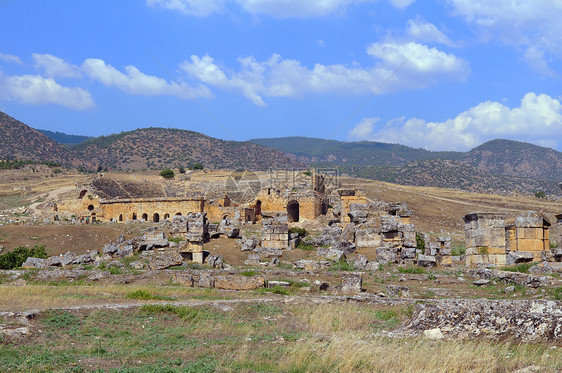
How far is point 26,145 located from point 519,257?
122444 millimetres

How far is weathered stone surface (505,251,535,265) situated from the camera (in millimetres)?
20263

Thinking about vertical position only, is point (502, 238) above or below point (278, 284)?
above

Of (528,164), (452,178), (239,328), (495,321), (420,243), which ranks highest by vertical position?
(528,164)

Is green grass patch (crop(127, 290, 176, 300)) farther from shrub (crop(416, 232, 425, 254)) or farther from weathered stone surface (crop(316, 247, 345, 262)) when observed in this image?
shrub (crop(416, 232, 425, 254))

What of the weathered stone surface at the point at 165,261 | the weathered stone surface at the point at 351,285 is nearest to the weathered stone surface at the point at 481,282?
the weathered stone surface at the point at 351,285

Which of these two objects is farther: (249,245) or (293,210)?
(293,210)

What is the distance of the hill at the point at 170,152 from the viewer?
132 meters

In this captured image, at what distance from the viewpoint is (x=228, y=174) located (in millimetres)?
79375

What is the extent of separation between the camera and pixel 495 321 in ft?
28.5

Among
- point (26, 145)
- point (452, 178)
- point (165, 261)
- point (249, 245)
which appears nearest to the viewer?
point (165, 261)

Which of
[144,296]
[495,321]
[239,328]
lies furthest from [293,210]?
[495,321]

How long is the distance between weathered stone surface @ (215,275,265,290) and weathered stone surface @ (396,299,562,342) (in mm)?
7434

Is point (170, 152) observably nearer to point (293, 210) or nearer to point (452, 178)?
point (452, 178)

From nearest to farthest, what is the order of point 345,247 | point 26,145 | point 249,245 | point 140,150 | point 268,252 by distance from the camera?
1. point 268,252
2. point 345,247
3. point 249,245
4. point 26,145
5. point 140,150
